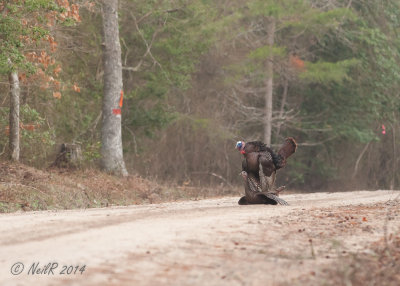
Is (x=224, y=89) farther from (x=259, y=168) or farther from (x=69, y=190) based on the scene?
(x=259, y=168)

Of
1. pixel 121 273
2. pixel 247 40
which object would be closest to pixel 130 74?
pixel 247 40

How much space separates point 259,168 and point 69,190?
248 inches

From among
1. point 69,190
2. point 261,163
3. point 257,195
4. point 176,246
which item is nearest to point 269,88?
point 69,190

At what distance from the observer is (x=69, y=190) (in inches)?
775

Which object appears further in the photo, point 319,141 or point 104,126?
point 319,141

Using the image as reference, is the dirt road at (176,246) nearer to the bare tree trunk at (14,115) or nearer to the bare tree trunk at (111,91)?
the bare tree trunk at (14,115)

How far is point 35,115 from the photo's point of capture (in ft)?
71.5

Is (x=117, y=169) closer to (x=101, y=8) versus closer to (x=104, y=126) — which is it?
(x=104, y=126)

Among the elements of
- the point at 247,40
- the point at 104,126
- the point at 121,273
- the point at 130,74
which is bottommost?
the point at 121,273

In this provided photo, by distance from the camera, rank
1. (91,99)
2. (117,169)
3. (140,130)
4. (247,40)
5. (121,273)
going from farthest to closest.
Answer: (247,40) < (140,130) < (91,99) < (117,169) < (121,273)

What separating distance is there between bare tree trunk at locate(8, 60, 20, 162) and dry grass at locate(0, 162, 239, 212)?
856 mm

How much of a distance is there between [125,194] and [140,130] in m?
11.8

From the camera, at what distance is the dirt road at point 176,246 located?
735 centimetres

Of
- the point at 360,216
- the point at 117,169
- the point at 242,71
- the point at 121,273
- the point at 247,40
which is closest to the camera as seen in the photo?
the point at 121,273
